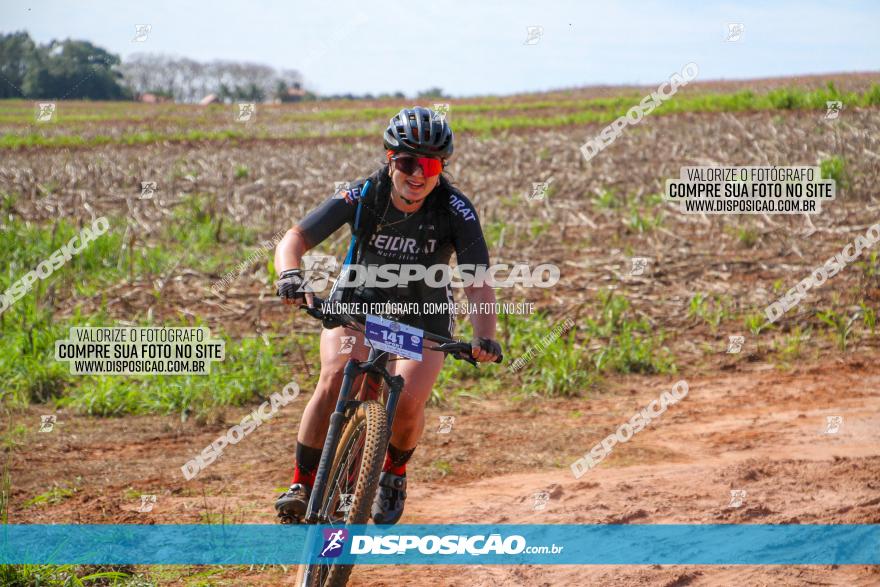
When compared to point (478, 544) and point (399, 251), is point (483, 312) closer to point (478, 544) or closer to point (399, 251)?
point (399, 251)

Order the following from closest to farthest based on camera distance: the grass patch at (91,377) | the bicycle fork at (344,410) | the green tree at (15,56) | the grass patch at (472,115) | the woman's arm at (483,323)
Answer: the bicycle fork at (344,410) → the woman's arm at (483,323) → the grass patch at (91,377) → the green tree at (15,56) → the grass patch at (472,115)

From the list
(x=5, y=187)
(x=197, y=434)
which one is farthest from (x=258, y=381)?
(x=5, y=187)

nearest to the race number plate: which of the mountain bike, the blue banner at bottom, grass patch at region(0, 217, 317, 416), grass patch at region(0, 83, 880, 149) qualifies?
the mountain bike

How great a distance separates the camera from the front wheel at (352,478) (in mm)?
3906

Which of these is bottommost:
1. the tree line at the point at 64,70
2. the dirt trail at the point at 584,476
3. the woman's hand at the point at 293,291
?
the dirt trail at the point at 584,476

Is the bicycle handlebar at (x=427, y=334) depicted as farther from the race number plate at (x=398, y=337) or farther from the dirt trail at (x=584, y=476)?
the dirt trail at (x=584, y=476)

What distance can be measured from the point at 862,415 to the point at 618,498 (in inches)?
120

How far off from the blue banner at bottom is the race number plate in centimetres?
115

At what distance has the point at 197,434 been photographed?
771 centimetres

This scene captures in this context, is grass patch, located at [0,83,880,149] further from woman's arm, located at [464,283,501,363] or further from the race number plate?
the race number plate

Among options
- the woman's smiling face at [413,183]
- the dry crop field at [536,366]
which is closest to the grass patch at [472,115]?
the dry crop field at [536,366]

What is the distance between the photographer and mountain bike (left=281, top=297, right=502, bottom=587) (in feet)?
12.9

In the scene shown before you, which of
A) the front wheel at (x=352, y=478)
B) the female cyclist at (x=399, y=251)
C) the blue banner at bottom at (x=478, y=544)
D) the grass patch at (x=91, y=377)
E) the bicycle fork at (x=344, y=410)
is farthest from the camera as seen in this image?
the grass patch at (x=91, y=377)

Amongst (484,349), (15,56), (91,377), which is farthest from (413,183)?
(15,56)
